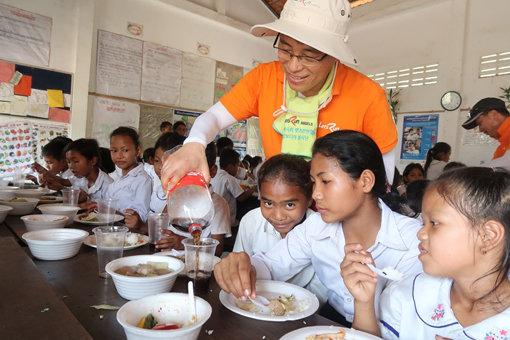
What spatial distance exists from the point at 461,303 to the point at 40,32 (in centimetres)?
595

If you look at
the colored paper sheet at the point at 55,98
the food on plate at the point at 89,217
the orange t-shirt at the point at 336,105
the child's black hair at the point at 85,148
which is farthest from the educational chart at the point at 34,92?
the orange t-shirt at the point at 336,105

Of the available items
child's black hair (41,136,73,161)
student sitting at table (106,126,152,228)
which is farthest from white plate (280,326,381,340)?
child's black hair (41,136,73,161)

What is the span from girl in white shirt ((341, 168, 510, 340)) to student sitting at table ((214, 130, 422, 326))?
29cm

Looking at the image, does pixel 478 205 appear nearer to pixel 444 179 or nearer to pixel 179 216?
pixel 444 179

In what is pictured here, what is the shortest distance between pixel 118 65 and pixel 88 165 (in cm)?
292

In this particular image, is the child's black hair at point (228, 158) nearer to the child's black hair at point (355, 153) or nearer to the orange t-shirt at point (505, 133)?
the orange t-shirt at point (505, 133)

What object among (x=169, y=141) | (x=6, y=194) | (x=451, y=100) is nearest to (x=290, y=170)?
(x=169, y=141)

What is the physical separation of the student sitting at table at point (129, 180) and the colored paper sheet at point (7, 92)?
2.79 metres

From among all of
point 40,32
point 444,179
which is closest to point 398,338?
point 444,179

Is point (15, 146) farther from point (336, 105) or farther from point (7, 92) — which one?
point (336, 105)

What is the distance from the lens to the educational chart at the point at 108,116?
5609mm

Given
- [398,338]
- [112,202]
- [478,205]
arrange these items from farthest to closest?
[112,202], [398,338], [478,205]

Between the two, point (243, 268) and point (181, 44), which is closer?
point (243, 268)

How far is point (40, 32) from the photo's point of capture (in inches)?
197
